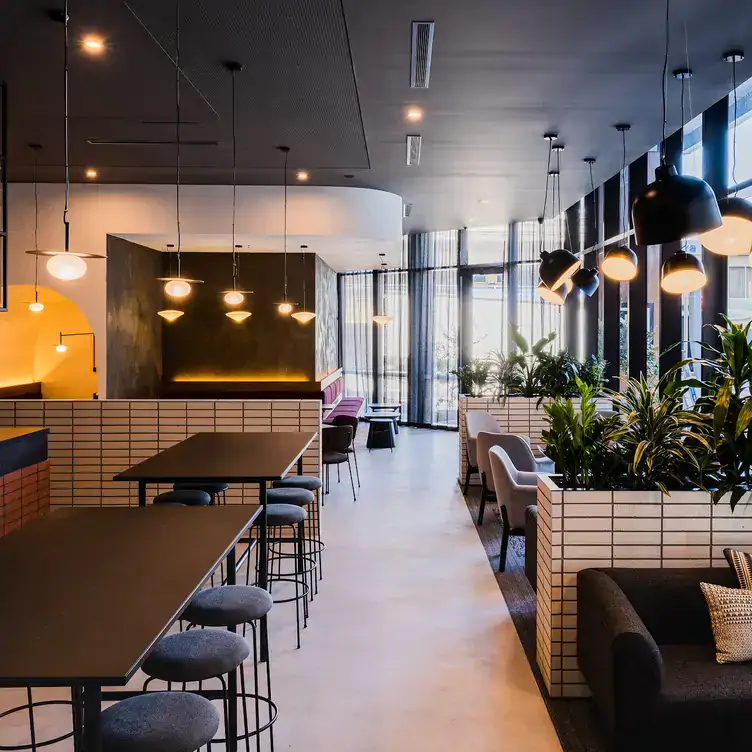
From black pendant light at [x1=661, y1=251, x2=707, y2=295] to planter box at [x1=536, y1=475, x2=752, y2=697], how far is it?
123cm

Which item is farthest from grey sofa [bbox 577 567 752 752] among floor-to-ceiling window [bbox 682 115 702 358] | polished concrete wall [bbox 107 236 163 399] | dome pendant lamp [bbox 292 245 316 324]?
polished concrete wall [bbox 107 236 163 399]

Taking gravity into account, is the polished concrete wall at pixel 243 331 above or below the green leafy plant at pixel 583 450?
above

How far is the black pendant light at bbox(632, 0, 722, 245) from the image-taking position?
2.73m

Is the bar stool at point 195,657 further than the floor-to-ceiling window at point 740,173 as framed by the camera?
No

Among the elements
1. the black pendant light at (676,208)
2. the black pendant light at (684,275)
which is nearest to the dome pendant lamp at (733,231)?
the black pendant light at (684,275)

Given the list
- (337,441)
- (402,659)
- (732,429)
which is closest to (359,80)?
(732,429)

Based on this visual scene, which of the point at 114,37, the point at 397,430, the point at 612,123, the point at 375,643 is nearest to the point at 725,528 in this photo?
the point at 375,643

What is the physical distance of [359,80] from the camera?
4789 millimetres

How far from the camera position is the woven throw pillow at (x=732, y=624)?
2.67 metres

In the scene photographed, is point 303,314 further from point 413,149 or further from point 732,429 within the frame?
point 732,429

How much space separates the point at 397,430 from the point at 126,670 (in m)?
10.6

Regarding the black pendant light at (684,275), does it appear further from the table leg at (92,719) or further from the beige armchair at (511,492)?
the table leg at (92,719)

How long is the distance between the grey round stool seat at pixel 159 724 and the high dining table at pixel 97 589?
89mm

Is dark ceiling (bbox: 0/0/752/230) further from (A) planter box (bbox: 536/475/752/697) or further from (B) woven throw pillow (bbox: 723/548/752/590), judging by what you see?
(B) woven throw pillow (bbox: 723/548/752/590)
